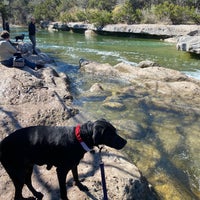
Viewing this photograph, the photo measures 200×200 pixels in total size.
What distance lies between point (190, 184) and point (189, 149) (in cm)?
116

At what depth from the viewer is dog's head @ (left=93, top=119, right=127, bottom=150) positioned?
10.4ft

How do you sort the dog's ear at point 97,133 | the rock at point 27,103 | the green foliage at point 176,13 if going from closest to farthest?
1. the dog's ear at point 97,133
2. the rock at point 27,103
3. the green foliage at point 176,13

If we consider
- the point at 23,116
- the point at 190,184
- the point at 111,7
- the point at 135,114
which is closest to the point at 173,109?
the point at 135,114

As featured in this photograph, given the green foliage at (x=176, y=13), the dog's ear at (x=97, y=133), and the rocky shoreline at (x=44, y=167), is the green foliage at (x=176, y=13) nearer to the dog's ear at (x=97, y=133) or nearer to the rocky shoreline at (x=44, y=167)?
the rocky shoreline at (x=44, y=167)

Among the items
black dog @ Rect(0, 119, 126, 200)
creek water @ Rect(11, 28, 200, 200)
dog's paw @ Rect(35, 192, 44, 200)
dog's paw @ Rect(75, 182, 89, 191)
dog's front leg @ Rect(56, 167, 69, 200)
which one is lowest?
creek water @ Rect(11, 28, 200, 200)

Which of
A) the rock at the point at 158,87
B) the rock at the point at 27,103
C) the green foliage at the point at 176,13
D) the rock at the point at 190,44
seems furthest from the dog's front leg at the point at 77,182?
the green foliage at the point at 176,13

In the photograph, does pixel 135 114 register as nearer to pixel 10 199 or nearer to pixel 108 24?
pixel 10 199

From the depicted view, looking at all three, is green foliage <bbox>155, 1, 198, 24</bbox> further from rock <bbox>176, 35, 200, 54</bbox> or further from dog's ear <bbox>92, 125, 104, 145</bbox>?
dog's ear <bbox>92, 125, 104, 145</bbox>

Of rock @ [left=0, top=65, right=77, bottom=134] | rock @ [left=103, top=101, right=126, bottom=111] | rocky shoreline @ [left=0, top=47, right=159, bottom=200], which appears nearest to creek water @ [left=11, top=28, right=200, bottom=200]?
rock @ [left=103, top=101, right=126, bottom=111]

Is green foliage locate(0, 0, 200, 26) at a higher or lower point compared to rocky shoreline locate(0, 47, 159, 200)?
higher

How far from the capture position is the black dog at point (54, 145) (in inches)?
127

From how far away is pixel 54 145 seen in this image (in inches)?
127

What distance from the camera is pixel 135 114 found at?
7.54 m

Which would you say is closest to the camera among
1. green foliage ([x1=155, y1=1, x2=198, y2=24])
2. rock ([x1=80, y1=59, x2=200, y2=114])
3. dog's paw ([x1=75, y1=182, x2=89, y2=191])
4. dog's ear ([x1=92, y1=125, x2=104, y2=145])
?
dog's ear ([x1=92, y1=125, x2=104, y2=145])
